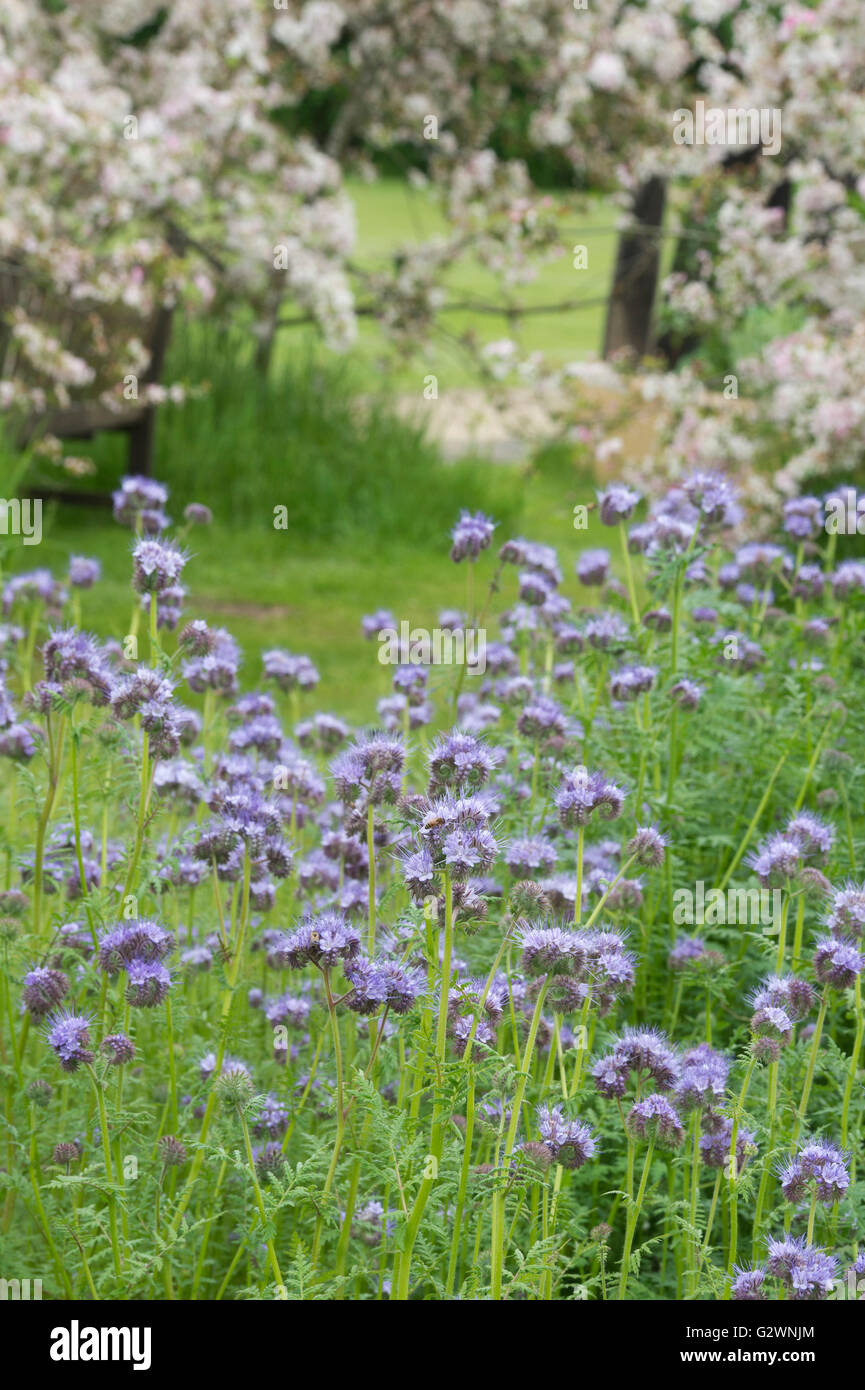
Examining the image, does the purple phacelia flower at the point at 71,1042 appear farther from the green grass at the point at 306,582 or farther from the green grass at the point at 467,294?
the green grass at the point at 467,294

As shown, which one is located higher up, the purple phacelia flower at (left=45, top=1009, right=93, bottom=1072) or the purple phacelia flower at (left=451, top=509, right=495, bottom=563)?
the purple phacelia flower at (left=451, top=509, right=495, bottom=563)

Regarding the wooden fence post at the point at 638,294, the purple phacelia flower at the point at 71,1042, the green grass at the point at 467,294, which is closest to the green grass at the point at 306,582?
the green grass at the point at 467,294

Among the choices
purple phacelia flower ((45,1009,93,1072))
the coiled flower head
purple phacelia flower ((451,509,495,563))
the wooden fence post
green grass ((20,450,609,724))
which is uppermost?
the wooden fence post

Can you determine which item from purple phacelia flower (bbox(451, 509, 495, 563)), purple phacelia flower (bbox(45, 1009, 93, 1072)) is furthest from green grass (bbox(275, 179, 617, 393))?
purple phacelia flower (bbox(45, 1009, 93, 1072))

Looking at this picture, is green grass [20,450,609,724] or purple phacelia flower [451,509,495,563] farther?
green grass [20,450,609,724]

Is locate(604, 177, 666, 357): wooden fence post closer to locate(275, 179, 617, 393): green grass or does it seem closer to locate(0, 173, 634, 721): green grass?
locate(275, 179, 617, 393): green grass

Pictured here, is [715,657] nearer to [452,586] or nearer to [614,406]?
[452,586]

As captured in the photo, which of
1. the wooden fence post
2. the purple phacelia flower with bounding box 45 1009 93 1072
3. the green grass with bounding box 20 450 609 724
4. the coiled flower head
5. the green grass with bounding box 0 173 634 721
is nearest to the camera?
the coiled flower head

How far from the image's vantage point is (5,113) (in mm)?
7715

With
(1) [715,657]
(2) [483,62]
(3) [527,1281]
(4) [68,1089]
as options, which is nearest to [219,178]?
(2) [483,62]

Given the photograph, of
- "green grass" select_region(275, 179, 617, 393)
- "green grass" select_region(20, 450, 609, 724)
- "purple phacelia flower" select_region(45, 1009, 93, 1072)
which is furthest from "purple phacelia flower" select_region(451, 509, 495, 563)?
"green grass" select_region(275, 179, 617, 393)

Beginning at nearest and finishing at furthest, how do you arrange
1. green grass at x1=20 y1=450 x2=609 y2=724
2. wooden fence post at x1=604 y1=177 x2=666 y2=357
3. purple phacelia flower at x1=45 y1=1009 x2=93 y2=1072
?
purple phacelia flower at x1=45 y1=1009 x2=93 y2=1072 → green grass at x1=20 y1=450 x2=609 y2=724 → wooden fence post at x1=604 y1=177 x2=666 y2=357

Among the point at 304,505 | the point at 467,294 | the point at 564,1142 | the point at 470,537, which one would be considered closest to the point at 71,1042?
the point at 564,1142

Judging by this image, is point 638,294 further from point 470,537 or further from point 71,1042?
point 71,1042
